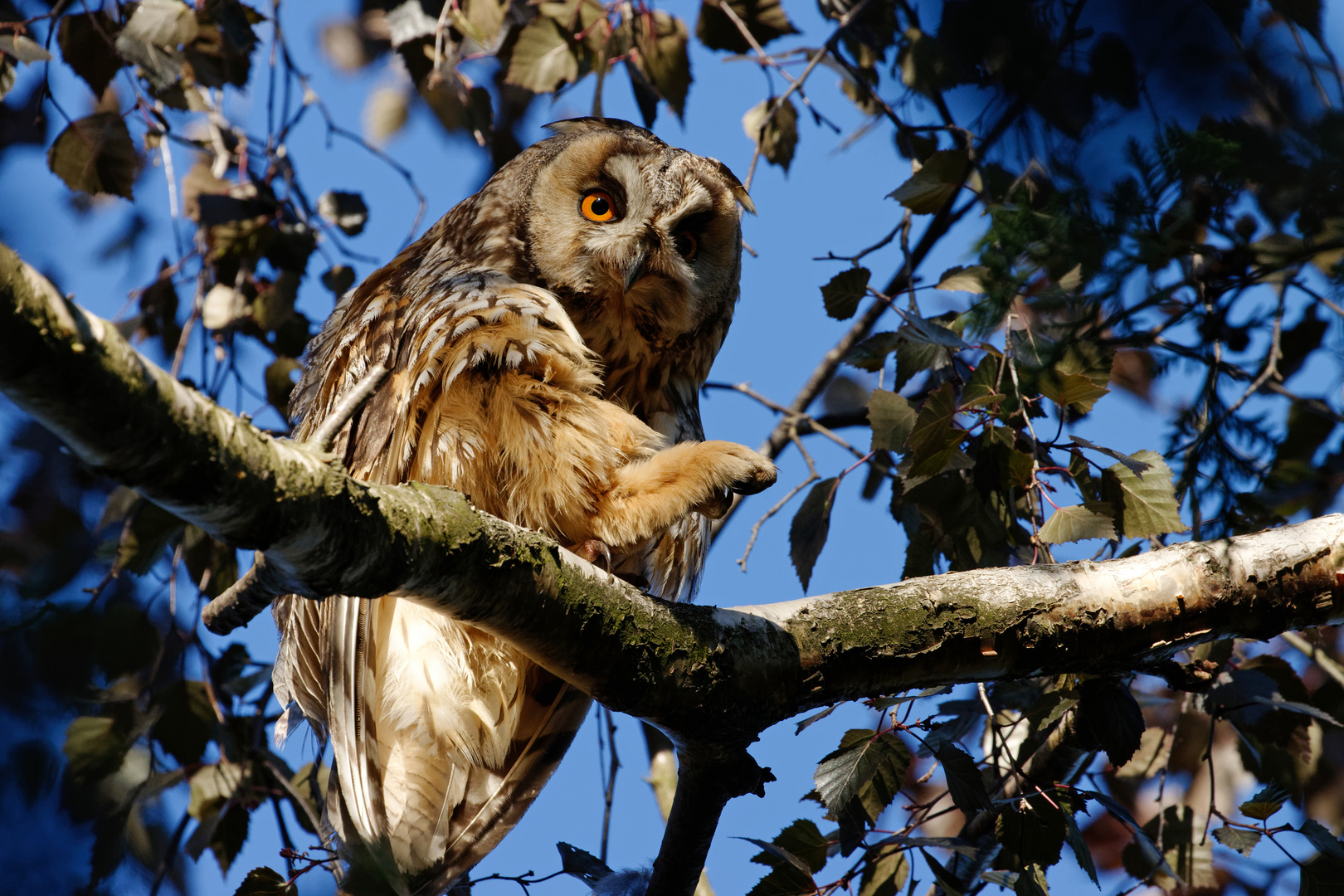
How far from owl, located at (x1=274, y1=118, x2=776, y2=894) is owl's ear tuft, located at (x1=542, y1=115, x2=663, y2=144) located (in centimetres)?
6

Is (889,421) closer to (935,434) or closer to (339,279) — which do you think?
(935,434)

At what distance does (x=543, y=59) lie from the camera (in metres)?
2.63

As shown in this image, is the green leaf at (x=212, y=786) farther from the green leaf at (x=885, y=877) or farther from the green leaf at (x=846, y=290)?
the green leaf at (x=846, y=290)

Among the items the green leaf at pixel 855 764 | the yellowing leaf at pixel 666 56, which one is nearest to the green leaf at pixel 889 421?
the green leaf at pixel 855 764

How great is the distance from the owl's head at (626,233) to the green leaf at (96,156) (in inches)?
34.4

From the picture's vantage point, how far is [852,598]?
1.66m

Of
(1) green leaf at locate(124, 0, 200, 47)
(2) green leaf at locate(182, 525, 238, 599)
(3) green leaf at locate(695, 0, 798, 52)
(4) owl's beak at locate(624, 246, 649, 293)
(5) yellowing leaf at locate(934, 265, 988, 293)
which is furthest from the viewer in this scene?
(3) green leaf at locate(695, 0, 798, 52)

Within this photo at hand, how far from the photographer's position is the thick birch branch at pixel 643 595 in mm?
921

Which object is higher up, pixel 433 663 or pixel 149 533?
pixel 149 533

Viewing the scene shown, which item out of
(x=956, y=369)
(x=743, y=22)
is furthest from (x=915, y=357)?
(x=743, y=22)

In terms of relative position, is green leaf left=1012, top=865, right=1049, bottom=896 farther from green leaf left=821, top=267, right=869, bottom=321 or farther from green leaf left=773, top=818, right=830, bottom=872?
green leaf left=821, top=267, right=869, bottom=321

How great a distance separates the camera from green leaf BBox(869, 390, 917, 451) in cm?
184

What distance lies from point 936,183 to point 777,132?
1.02 m

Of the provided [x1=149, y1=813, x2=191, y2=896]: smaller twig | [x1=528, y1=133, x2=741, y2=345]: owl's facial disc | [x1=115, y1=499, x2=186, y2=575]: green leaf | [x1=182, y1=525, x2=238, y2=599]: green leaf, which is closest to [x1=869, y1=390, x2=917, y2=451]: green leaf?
[x1=528, y1=133, x2=741, y2=345]: owl's facial disc
